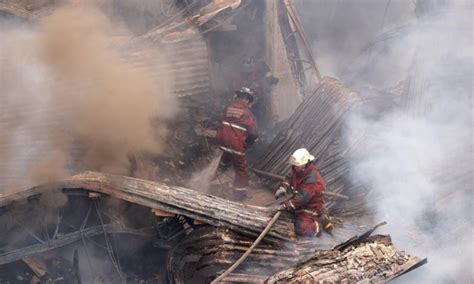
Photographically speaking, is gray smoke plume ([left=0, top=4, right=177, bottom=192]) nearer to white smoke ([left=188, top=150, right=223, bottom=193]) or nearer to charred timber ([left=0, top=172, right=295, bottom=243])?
white smoke ([left=188, top=150, right=223, bottom=193])

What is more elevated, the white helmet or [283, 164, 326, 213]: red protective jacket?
the white helmet

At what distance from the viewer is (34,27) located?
11164mm

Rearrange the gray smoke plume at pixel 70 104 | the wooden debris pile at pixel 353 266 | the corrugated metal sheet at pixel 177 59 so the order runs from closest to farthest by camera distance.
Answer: the wooden debris pile at pixel 353 266 → the gray smoke plume at pixel 70 104 → the corrugated metal sheet at pixel 177 59

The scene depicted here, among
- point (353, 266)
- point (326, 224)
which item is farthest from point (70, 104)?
point (353, 266)

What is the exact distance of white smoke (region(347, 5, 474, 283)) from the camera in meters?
7.42

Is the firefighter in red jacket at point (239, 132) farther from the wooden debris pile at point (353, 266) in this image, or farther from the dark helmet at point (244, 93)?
the wooden debris pile at point (353, 266)

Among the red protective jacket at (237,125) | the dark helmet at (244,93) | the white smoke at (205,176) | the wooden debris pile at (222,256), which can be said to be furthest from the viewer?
the white smoke at (205,176)

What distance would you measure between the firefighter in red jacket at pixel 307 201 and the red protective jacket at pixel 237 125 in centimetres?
233

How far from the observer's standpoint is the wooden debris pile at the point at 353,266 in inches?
217

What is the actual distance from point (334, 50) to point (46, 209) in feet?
40.1

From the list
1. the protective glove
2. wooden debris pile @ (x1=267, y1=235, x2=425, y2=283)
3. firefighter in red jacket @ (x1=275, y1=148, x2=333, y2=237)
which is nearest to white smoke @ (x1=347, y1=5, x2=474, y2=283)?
wooden debris pile @ (x1=267, y1=235, x2=425, y2=283)

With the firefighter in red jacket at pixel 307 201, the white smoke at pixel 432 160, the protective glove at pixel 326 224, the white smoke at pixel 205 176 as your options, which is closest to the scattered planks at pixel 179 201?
the firefighter in red jacket at pixel 307 201

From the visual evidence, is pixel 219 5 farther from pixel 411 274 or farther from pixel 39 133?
pixel 411 274

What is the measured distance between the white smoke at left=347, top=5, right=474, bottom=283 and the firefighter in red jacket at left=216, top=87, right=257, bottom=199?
6.63 ft
